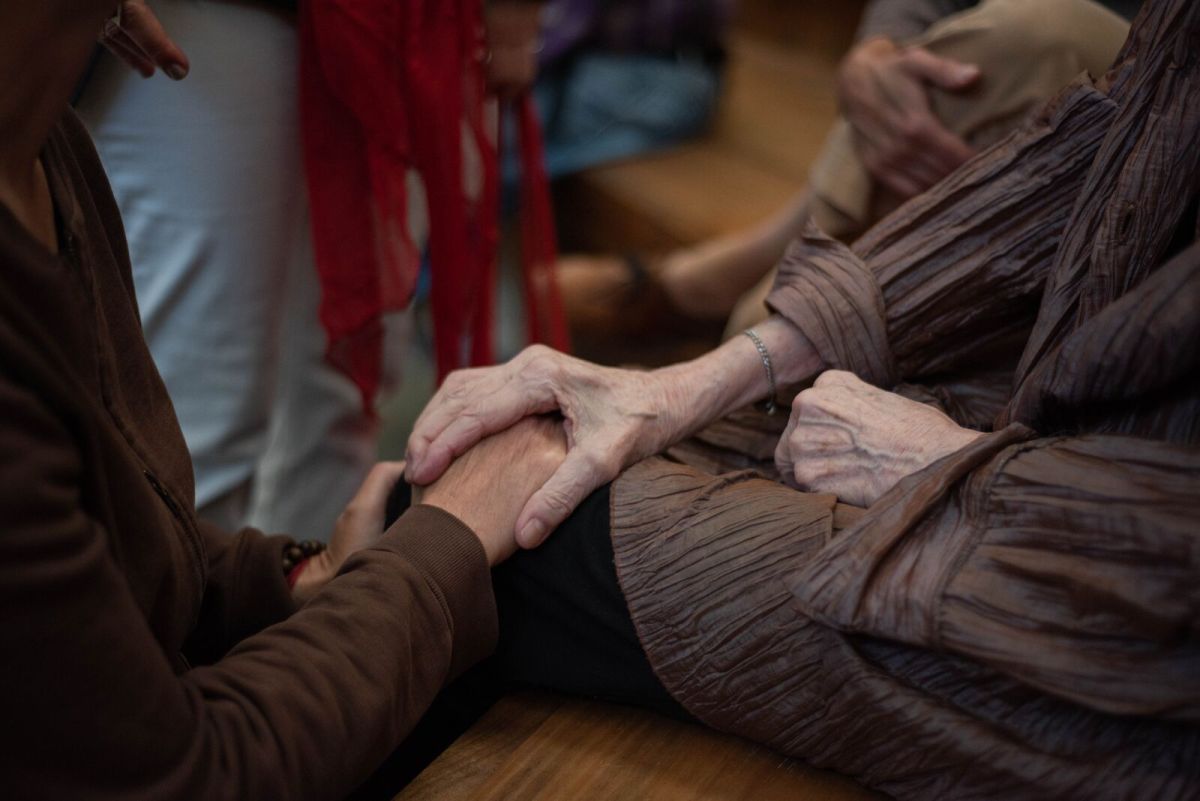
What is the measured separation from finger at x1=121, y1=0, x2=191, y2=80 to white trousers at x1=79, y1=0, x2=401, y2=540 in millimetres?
153

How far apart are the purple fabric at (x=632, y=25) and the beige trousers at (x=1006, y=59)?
109cm

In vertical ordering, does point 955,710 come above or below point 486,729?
above

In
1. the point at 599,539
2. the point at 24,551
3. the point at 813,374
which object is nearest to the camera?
the point at 24,551

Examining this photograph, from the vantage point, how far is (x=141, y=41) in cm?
88

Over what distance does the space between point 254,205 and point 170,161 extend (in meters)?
0.10

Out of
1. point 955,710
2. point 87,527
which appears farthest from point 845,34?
point 87,527

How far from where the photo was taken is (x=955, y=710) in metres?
0.61

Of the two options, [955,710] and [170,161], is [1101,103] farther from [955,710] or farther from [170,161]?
[170,161]

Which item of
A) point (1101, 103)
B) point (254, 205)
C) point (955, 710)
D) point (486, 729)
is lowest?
point (486, 729)

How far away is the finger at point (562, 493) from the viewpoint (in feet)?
2.41

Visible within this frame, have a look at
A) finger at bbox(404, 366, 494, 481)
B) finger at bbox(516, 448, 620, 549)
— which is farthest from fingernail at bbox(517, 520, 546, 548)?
finger at bbox(404, 366, 494, 481)

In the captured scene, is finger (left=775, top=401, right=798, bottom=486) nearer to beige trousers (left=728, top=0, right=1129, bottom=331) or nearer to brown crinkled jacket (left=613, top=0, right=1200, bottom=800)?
brown crinkled jacket (left=613, top=0, right=1200, bottom=800)

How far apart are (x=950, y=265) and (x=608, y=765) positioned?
48cm

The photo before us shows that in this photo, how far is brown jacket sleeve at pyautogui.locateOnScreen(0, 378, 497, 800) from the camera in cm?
45
